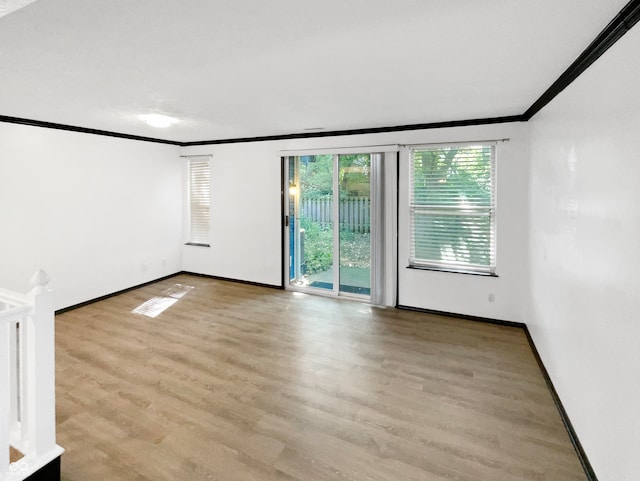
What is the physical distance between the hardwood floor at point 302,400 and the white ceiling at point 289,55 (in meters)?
2.48

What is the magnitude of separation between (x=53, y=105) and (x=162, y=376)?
2947 mm

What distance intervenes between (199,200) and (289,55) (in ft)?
15.4

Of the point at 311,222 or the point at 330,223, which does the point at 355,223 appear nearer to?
the point at 330,223

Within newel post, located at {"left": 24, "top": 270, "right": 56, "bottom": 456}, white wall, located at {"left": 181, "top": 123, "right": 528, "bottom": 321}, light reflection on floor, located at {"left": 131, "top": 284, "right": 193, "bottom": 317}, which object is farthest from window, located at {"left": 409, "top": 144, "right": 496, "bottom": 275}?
newel post, located at {"left": 24, "top": 270, "right": 56, "bottom": 456}

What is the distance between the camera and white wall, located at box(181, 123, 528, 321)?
13.2 feet

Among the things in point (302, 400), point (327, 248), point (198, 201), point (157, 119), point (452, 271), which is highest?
point (157, 119)

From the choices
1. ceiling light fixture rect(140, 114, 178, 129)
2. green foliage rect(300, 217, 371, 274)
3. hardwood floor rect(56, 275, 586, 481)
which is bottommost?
hardwood floor rect(56, 275, 586, 481)

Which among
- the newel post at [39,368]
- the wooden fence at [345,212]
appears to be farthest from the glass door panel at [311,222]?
the newel post at [39,368]

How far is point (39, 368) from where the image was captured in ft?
5.97

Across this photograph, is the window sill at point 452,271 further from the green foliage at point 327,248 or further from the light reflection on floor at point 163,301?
the light reflection on floor at point 163,301

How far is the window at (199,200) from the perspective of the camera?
6.30 meters

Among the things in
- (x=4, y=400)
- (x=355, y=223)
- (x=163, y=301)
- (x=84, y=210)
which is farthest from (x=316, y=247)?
(x=4, y=400)

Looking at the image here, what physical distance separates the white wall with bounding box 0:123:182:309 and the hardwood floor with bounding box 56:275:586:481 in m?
0.80

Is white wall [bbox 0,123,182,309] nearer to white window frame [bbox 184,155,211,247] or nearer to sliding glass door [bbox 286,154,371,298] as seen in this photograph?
white window frame [bbox 184,155,211,247]
